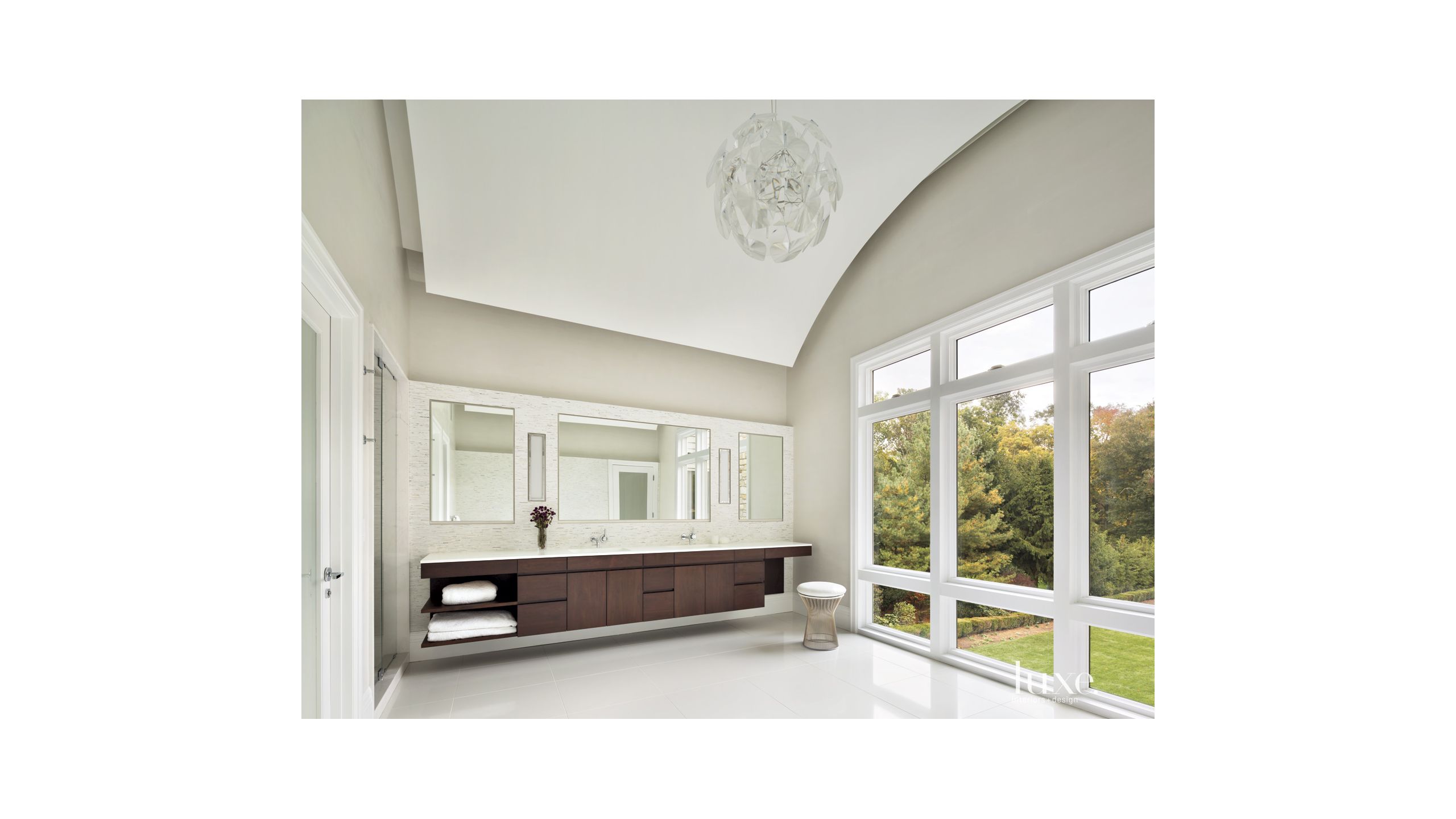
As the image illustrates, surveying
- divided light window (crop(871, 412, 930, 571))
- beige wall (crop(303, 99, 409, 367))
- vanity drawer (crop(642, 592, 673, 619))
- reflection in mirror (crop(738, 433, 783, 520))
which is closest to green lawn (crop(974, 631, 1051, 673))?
divided light window (crop(871, 412, 930, 571))

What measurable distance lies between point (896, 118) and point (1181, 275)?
2634mm

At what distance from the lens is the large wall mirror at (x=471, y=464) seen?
3.73 meters

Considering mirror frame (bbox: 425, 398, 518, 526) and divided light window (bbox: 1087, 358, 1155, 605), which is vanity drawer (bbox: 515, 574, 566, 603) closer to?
mirror frame (bbox: 425, 398, 518, 526)

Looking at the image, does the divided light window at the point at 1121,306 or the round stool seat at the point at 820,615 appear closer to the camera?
the divided light window at the point at 1121,306

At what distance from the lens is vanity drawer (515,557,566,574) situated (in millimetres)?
3473

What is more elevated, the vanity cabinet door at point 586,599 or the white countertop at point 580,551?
the white countertop at point 580,551

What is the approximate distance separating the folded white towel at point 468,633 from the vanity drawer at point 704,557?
1.20 meters

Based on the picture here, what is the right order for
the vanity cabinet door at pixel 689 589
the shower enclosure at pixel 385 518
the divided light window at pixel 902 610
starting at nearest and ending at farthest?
the shower enclosure at pixel 385 518, the divided light window at pixel 902 610, the vanity cabinet door at pixel 689 589

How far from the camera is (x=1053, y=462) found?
9.37 feet

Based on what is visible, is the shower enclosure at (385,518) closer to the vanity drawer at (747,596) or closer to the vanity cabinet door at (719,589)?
the vanity cabinet door at (719,589)

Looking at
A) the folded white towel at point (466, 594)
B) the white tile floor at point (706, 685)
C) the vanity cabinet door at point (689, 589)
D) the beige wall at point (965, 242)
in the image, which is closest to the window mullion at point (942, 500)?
the white tile floor at point (706, 685)

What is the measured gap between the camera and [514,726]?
86cm

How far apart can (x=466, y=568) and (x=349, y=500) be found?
4.67ft
